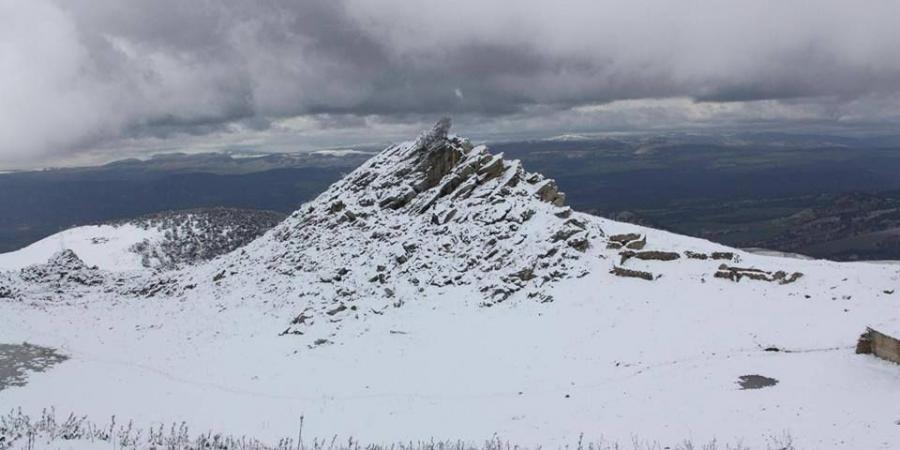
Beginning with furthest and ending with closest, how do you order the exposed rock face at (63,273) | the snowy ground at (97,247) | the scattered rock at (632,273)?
1. the snowy ground at (97,247)
2. the exposed rock face at (63,273)
3. the scattered rock at (632,273)

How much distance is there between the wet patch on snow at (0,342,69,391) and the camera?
2676 cm

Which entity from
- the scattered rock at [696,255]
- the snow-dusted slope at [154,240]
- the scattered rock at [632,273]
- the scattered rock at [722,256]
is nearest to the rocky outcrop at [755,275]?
the scattered rock at [696,255]

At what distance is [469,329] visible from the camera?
3281 centimetres

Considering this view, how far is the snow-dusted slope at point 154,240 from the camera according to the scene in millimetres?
123062

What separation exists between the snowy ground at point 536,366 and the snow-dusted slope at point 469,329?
13cm

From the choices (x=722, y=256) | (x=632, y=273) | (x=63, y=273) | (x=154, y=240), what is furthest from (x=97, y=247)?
(x=722, y=256)

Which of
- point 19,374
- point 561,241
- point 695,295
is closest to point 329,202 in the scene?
point 561,241

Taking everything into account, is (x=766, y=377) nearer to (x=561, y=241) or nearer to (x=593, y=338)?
(x=593, y=338)

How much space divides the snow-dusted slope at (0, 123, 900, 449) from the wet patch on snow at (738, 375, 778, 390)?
49 cm

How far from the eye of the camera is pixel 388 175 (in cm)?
5362

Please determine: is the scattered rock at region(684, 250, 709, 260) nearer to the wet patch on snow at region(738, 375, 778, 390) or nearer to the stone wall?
the stone wall

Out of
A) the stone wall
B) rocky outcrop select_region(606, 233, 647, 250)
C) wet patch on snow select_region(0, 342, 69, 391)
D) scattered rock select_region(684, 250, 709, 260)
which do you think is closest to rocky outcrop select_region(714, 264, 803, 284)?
scattered rock select_region(684, 250, 709, 260)

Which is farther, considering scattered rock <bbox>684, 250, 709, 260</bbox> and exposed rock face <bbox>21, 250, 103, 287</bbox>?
exposed rock face <bbox>21, 250, 103, 287</bbox>

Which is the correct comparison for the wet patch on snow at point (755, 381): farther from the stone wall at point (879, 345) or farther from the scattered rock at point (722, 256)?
the scattered rock at point (722, 256)
